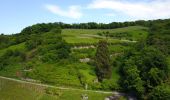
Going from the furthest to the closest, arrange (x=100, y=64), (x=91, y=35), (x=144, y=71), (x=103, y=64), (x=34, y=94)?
(x=91, y=35) → (x=103, y=64) → (x=100, y=64) → (x=144, y=71) → (x=34, y=94)

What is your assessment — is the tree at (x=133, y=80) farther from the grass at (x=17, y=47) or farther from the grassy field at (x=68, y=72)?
the grass at (x=17, y=47)

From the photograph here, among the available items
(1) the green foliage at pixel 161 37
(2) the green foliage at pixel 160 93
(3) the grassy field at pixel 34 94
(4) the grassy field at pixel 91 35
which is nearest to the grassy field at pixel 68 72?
(3) the grassy field at pixel 34 94

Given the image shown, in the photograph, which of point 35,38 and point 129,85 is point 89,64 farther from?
point 35,38

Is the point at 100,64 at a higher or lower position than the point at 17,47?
lower

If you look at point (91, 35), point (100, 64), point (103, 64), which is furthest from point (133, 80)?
point (91, 35)

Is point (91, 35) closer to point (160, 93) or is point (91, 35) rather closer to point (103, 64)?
point (103, 64)

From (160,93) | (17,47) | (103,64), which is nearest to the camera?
(160,93)

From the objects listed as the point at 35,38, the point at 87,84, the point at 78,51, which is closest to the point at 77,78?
the point at 87,84
